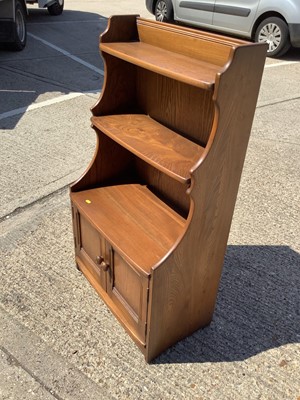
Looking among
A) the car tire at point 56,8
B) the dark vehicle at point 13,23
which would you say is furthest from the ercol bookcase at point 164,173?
the car tire at point 56,8

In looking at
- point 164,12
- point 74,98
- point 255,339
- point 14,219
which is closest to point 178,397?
point 255,339

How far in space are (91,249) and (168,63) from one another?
1.20 m

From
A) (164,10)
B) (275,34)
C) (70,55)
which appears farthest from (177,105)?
(164,10)

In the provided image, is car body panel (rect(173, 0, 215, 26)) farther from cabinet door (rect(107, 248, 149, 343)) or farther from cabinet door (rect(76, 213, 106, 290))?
cabinet door (rect(107, 248, 149, 343))

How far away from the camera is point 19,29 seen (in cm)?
780

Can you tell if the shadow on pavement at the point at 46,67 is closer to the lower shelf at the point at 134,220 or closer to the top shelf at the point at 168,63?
the lower shelf at the point at 134,220

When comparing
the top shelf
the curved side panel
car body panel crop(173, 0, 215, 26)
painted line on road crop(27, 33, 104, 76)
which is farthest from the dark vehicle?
the curved side panel

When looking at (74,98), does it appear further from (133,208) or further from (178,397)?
(178,397)

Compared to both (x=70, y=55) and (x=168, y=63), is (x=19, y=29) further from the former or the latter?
(x=168, y=63)

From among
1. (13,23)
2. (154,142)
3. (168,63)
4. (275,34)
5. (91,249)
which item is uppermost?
(168,63)

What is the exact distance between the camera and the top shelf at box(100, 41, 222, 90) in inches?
59.5

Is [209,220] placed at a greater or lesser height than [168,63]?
lesser

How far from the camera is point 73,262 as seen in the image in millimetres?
2766

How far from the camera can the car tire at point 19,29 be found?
7.38m
